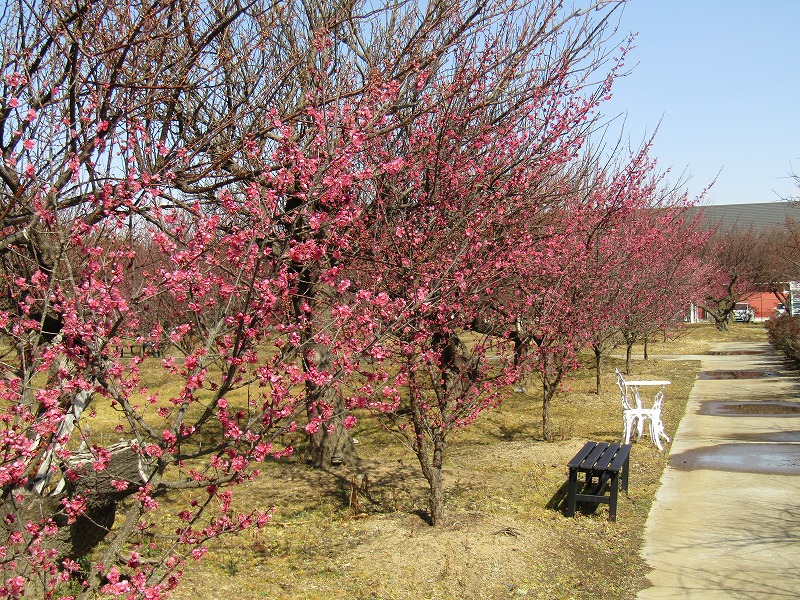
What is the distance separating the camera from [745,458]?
938 cm

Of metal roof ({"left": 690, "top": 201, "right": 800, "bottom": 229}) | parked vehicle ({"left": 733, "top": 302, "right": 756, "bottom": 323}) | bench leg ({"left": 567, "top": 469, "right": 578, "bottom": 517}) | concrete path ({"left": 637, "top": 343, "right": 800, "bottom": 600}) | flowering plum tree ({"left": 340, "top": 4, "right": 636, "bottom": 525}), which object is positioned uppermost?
metal roof ({"left": 690, "top": 201, "right": 800, "bottom": 229})

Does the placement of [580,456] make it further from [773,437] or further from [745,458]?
[773,437]

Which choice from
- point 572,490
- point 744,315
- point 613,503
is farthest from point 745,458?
point 744,315

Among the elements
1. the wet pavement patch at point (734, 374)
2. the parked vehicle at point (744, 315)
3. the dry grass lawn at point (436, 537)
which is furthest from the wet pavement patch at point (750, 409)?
the parked vehicle at point (744, 315)

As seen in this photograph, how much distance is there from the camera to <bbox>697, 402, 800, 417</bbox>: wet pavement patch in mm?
12930

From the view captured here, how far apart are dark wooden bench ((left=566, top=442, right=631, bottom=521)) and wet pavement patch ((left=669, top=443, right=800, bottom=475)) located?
5.51ft

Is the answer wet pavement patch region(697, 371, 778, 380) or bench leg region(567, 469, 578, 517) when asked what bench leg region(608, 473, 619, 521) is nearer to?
bench leg region(567, 469, 578, 517)

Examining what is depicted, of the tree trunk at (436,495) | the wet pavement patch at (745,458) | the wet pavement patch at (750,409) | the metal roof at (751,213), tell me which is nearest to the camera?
the tree trunk at (436,495)

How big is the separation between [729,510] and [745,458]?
2.59 m

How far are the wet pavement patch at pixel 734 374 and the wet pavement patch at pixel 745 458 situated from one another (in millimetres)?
9163

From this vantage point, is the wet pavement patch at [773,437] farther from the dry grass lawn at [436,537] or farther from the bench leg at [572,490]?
Result: the bench leg at [572,490]

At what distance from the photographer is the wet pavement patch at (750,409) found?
1293 centimetres

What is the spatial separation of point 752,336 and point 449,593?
34478mm

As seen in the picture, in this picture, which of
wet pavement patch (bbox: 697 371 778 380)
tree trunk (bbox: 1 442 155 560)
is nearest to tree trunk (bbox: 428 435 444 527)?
tree trunk (bbox: 1 442 155 560)
